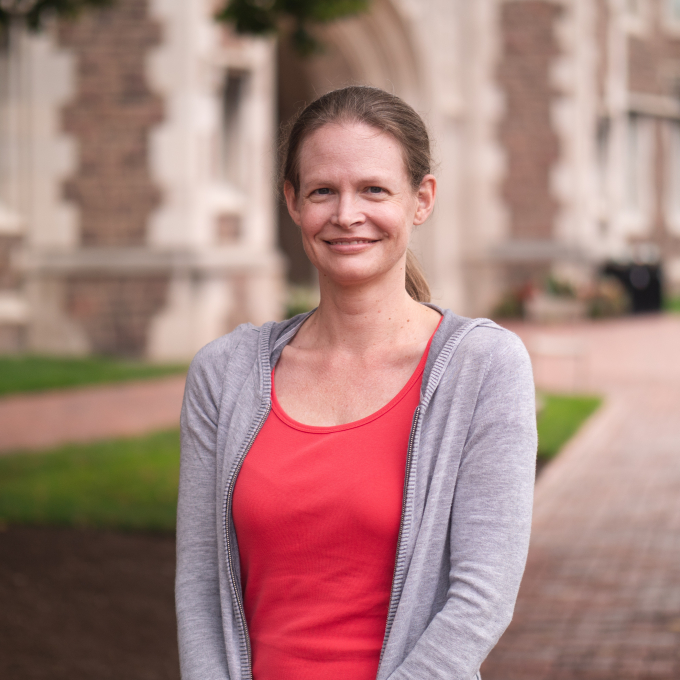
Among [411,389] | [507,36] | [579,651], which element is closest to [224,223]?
[507,36]

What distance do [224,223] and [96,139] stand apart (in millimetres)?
1795

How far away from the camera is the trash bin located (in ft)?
58.7

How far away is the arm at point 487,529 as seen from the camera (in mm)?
1555

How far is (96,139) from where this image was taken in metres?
11.7

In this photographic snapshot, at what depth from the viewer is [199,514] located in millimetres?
1826

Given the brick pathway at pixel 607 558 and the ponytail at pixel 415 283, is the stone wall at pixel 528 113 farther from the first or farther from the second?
the ponytail at pixel 415 283

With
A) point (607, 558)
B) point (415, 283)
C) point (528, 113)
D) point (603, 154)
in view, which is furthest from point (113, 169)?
point (603, 154)

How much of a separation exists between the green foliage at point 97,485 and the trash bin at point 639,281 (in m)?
12.4

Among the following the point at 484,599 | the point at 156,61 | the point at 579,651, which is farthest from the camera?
the point at 156,61

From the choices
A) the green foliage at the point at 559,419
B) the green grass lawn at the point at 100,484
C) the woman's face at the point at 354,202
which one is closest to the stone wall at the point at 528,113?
the green foliage at the point at 559,419

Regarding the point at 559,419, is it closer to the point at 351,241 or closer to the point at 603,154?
the point at 351,241

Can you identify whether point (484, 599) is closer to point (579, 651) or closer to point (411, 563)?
point (411, 563)

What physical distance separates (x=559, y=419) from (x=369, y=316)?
6.82 m

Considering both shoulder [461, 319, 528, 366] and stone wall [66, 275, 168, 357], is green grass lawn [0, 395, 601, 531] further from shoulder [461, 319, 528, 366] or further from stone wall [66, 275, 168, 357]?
stone wall [66, 275, 168, 357]
